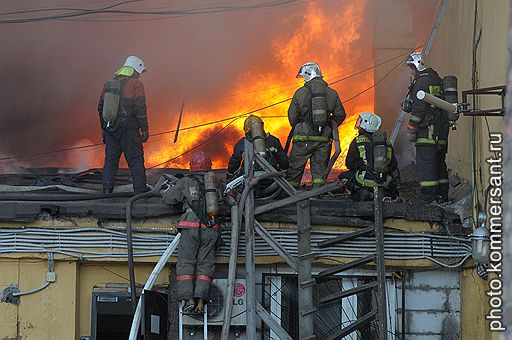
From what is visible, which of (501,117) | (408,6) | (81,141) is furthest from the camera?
(81,141)

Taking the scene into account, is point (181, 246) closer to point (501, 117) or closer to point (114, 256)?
point (114, 256)

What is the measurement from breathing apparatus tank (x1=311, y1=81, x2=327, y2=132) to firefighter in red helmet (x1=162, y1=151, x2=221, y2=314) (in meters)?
1.99

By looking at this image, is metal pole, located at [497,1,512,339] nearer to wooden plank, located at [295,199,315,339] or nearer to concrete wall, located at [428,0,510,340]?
concrete wall, located at [428,0,510,340]

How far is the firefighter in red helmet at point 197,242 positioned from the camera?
426 inches

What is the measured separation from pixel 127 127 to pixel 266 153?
1565 millimetres

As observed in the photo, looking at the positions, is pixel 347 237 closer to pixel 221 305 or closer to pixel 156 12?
pixel 221 305

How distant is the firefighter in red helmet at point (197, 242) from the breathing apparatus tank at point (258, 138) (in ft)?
3.33

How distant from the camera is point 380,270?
11.0 meters

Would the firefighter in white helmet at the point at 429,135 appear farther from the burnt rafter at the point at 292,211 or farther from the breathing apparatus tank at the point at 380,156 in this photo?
the burnt rafter at the point at 292,211

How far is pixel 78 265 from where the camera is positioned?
37.1 feet

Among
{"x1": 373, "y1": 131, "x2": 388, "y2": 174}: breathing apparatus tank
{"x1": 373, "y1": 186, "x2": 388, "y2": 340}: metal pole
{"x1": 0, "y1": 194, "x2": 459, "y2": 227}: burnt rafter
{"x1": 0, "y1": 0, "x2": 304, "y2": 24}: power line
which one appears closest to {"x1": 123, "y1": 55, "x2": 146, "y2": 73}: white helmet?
{"x1": 0, "y1": 194, "x2": 459, "y2": 227}: burnt rafter

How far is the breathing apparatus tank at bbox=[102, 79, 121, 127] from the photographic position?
468 inches

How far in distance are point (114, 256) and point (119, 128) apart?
63.6 inches

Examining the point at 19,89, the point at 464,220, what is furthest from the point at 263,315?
the point at 19,89
